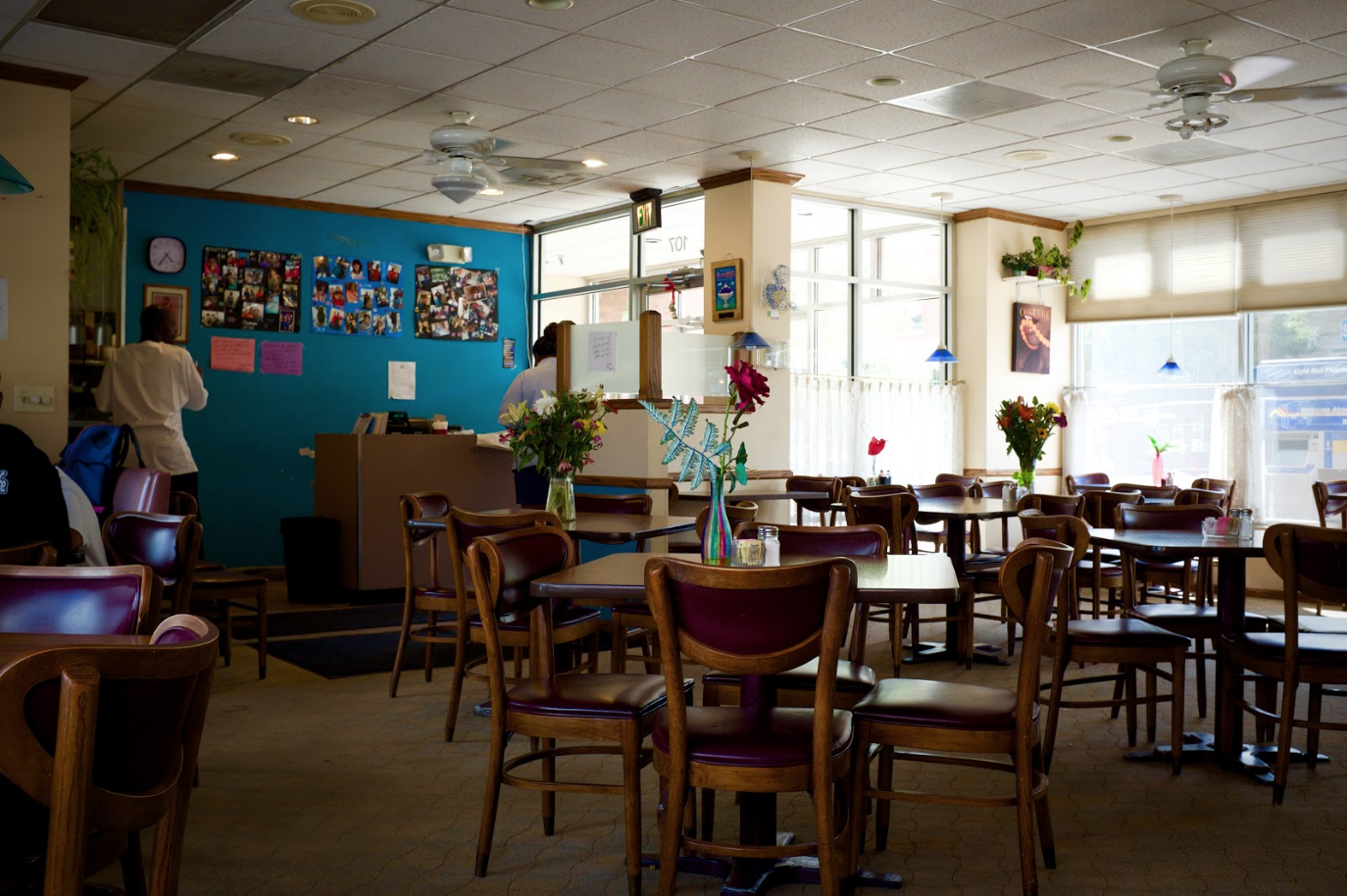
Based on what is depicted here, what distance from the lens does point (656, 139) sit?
7742mm

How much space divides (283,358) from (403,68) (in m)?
4.11

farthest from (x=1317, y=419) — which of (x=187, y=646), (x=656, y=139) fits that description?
(x=187, y=646)

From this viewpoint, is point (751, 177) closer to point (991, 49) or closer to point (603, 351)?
point (603, 351)

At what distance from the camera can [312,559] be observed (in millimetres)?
8250

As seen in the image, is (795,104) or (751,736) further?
(795,104)

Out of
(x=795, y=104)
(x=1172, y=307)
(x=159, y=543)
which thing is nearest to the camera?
(x=159, y=543)

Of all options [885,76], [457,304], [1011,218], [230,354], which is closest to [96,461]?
[230,354]

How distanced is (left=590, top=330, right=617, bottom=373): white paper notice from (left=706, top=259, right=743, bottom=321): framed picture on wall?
71.6 inches

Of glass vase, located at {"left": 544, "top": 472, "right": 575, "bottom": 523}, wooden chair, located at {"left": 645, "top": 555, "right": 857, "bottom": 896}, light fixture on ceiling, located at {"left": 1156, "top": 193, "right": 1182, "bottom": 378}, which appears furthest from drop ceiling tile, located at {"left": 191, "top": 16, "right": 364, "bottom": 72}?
light fixture on ceiling, located at {"left": 1156, "top": 193, "right": 1182, "bottom": 378}

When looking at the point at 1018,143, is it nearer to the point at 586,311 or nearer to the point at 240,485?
the point at 586,311

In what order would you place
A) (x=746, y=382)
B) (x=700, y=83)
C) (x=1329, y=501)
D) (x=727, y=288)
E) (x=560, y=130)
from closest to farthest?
(x=746, y=382), (x=700, y=83), (x=560, y=130), (x=1329, y=501), (x=727, y=288)

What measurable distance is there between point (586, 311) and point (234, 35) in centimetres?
517

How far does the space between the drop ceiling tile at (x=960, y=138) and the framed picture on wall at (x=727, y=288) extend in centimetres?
155

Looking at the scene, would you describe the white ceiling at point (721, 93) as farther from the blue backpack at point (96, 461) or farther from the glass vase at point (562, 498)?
the glass vase at point (562, 498)
